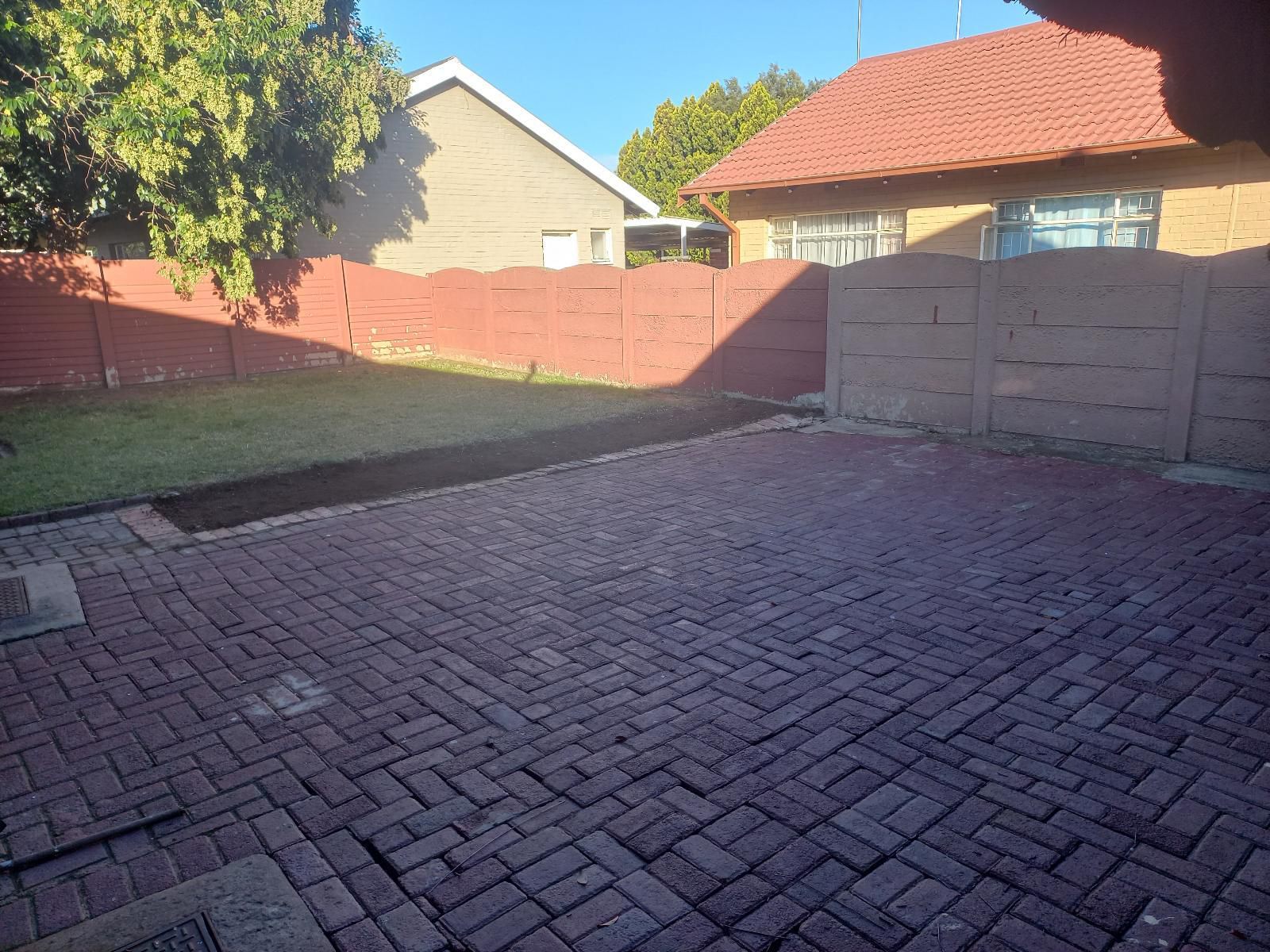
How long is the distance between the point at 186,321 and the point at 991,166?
13.9 m

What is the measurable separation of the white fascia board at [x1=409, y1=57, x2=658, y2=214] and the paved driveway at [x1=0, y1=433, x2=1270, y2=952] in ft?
53.0

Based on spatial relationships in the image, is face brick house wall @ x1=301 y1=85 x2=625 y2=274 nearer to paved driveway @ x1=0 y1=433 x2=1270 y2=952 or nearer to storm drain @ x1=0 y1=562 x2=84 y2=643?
storm drain @ x1=0 y1=562 x2=84 y2=643

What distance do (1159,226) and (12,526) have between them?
46.5 feet

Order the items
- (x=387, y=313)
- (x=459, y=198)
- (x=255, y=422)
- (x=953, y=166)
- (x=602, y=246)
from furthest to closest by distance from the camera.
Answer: (x=602, y=246)
(x=459, y=198)
(x=387, y=313)
(x=953, y=166)
(x=255, y=422)

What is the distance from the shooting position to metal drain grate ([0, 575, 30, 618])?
200 inches

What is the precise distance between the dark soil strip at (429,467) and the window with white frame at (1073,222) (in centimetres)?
544

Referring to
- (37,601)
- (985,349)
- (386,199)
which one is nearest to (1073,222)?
(985,349)

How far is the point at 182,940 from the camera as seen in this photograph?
256 cm

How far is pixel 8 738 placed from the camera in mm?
3734

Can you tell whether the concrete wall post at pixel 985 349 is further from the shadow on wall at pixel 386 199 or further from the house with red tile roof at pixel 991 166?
the shadow on wall at pixel 386 199

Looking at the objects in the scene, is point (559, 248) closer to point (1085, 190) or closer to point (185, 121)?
point (185, 121)

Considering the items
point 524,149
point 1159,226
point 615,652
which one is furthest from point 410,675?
point 524,149

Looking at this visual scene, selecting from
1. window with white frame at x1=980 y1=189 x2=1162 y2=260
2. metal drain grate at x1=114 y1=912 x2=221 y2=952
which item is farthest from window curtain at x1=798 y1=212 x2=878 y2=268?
metal drain grate at x1=114 y1=912 x2=221 y2=952

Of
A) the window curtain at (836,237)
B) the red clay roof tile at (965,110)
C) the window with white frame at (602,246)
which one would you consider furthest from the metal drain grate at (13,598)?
the window with white frame at (602,246)
